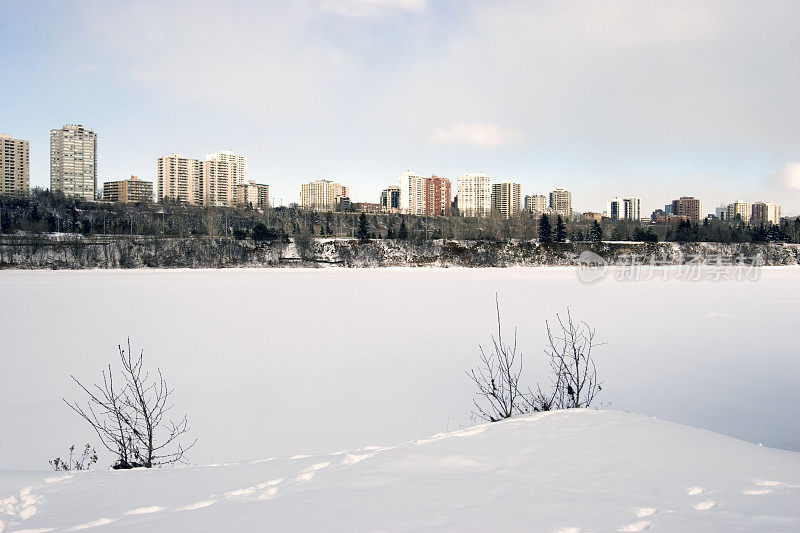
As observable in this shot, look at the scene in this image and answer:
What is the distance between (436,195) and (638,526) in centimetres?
11683

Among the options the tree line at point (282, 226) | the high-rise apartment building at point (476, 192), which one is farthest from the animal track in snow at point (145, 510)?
the high-rise apartment building at point (476, 192)

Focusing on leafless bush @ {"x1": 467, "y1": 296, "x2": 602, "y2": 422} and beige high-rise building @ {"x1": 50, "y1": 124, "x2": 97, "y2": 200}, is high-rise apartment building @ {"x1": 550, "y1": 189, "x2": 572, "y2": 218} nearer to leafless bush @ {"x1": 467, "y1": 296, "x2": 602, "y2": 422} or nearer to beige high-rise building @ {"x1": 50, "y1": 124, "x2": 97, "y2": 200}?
beige high-rise building @ {"x1": 50, "y1": 124, "x2": 97, "y2": 200}

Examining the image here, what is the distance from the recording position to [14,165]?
104 m

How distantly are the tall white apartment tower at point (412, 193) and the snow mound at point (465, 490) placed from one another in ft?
370

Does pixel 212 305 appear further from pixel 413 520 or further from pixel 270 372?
pixel 413 520

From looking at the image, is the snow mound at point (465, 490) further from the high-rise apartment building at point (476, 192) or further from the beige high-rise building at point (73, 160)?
the beige high-rise building at point (73, 160)

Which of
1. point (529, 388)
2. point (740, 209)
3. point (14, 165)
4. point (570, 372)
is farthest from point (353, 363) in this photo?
point (740, 209)

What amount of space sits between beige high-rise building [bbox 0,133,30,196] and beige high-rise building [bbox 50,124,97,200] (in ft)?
15.5

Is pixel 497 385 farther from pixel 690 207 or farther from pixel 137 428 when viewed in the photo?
pixel 690 207

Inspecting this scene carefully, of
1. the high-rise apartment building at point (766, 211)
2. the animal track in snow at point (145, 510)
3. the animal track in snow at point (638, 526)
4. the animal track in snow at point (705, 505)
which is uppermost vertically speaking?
the high-rise apartment building at point (766, 211)

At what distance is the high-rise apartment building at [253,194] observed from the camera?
11094cm

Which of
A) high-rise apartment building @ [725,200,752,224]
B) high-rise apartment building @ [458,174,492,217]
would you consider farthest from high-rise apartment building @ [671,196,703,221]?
high-rise apartment building @ [458,174,492,217]

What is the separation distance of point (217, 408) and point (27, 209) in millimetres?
81494

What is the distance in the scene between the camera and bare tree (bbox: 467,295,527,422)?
7410 millimetres
